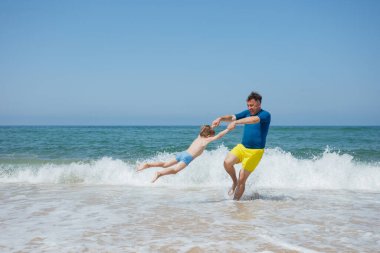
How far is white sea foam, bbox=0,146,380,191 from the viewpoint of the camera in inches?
429

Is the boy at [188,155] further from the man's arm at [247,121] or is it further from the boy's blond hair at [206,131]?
the man's arm at [247,121]

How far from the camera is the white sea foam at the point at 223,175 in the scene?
1089cm

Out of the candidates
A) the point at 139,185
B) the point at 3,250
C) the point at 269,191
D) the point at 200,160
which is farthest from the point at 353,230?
the point at 200,160

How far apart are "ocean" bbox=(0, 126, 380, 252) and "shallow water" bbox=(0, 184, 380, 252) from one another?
15mm

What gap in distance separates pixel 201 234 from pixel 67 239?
1.84m

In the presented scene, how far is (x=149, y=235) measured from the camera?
17.0ft

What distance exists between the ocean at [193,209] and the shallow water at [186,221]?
1 cm

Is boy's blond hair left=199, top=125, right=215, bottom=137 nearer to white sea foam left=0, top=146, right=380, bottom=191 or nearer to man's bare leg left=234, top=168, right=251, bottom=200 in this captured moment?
man's bare leg left=234, top=168, right=251, bottom=200

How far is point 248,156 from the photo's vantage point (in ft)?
→ 23.4

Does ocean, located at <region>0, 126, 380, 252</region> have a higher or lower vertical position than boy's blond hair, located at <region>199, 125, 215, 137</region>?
lower

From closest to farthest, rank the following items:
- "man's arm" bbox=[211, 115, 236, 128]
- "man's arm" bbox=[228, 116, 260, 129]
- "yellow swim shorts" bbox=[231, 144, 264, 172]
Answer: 1. "man's arm" bbox=[228, 116, 260, 129]
2. "yellow swim shorts" bbox=[231, 144, 264, 172]
3. "man's arm" bbox=[211, 115, 236, 128]

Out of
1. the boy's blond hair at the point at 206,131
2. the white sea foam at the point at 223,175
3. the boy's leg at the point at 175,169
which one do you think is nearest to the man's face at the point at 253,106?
the boy's blond hair at the point at 206,131

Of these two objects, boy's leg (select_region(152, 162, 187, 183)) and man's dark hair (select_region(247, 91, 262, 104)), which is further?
boy's leg (select_region(152, 162, 187, 183))

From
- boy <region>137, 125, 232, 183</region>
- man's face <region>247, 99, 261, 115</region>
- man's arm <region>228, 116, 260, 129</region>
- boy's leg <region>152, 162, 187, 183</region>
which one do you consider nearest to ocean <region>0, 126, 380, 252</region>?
boy's leg <region>152, 162, 187, 183</region>
